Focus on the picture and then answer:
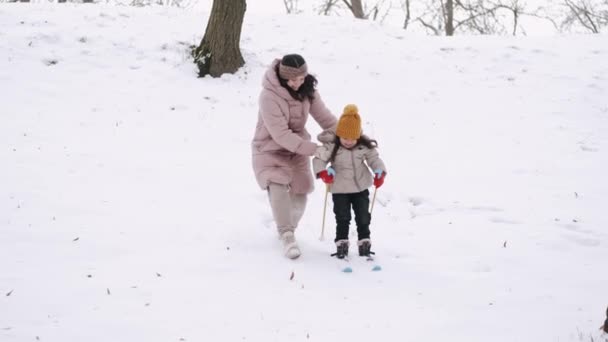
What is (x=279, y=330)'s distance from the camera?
3.96 metres

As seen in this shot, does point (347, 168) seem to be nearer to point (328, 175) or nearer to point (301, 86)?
point (328, 175)

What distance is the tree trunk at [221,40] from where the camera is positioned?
10.5m

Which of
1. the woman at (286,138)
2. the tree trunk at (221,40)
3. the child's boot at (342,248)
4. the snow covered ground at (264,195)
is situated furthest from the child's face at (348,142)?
the tree trunk at (221,40)

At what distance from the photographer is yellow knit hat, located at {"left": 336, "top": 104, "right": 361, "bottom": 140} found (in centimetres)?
506

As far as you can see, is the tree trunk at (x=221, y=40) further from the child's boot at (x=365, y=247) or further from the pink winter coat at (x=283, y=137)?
the child's boot at (x=365, y=247)

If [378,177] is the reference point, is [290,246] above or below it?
below

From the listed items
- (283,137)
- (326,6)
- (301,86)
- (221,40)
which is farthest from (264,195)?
(326,6)

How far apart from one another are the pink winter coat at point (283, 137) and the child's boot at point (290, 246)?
0.50 meters

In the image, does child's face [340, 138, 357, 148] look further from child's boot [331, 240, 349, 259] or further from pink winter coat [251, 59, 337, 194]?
child's boot [331, 240, 349, 259]

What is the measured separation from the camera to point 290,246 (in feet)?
17.2

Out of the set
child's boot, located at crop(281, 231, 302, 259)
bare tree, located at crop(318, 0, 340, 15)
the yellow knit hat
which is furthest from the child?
bare tree, located at crop(318, 0, 340, 15)

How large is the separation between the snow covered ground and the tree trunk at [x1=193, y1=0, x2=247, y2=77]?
0.93 ft

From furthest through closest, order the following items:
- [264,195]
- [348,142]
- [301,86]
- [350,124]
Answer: [264,195] < [301,86] < [348,142] < [350,124]

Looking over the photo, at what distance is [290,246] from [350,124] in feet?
4.10
